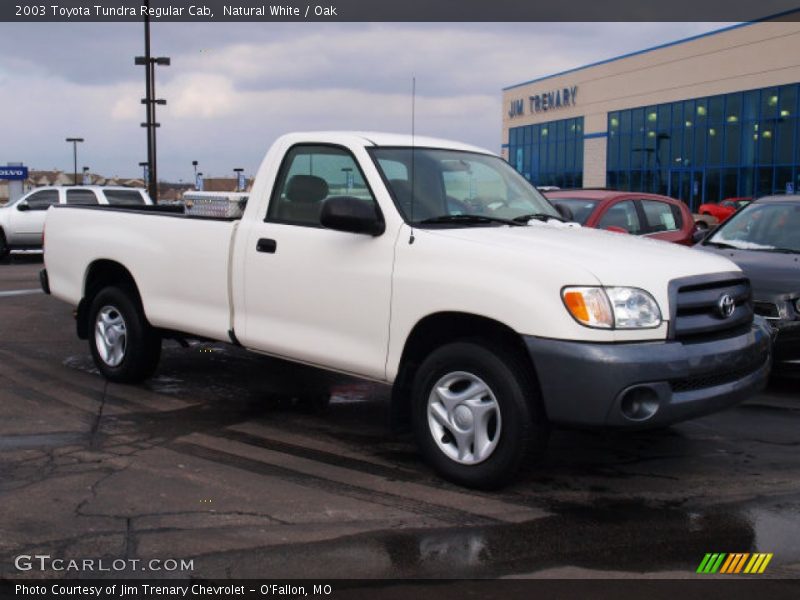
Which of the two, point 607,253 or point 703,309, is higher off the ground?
point 607,253

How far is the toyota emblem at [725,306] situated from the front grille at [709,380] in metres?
0.31

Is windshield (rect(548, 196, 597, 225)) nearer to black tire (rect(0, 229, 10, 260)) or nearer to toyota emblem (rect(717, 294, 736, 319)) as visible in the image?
toyota emblem (rect(717, 294, 736, 319))

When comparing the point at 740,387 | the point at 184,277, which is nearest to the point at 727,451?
the point at 740,387

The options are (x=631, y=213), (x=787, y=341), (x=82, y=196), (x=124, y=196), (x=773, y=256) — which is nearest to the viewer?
(x=787, y=341)

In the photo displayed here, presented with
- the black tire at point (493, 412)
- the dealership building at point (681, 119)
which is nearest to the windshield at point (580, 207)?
the black tire at point (493, 412)

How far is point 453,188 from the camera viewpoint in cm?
580

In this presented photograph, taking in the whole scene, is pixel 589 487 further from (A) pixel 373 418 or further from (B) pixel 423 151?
(B) pixel 423 151

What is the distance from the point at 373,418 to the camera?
6.65 meters

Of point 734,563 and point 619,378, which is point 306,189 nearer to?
point 619,378

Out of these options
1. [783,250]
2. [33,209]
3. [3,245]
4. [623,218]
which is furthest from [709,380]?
[3,245]

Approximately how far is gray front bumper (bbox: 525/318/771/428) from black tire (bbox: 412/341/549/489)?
16 cm

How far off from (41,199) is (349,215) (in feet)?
63.4

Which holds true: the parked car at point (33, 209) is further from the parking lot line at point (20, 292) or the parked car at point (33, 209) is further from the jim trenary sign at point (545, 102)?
the jim trenary sign at point (545, 102)

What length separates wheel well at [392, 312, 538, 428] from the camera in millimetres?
4863
